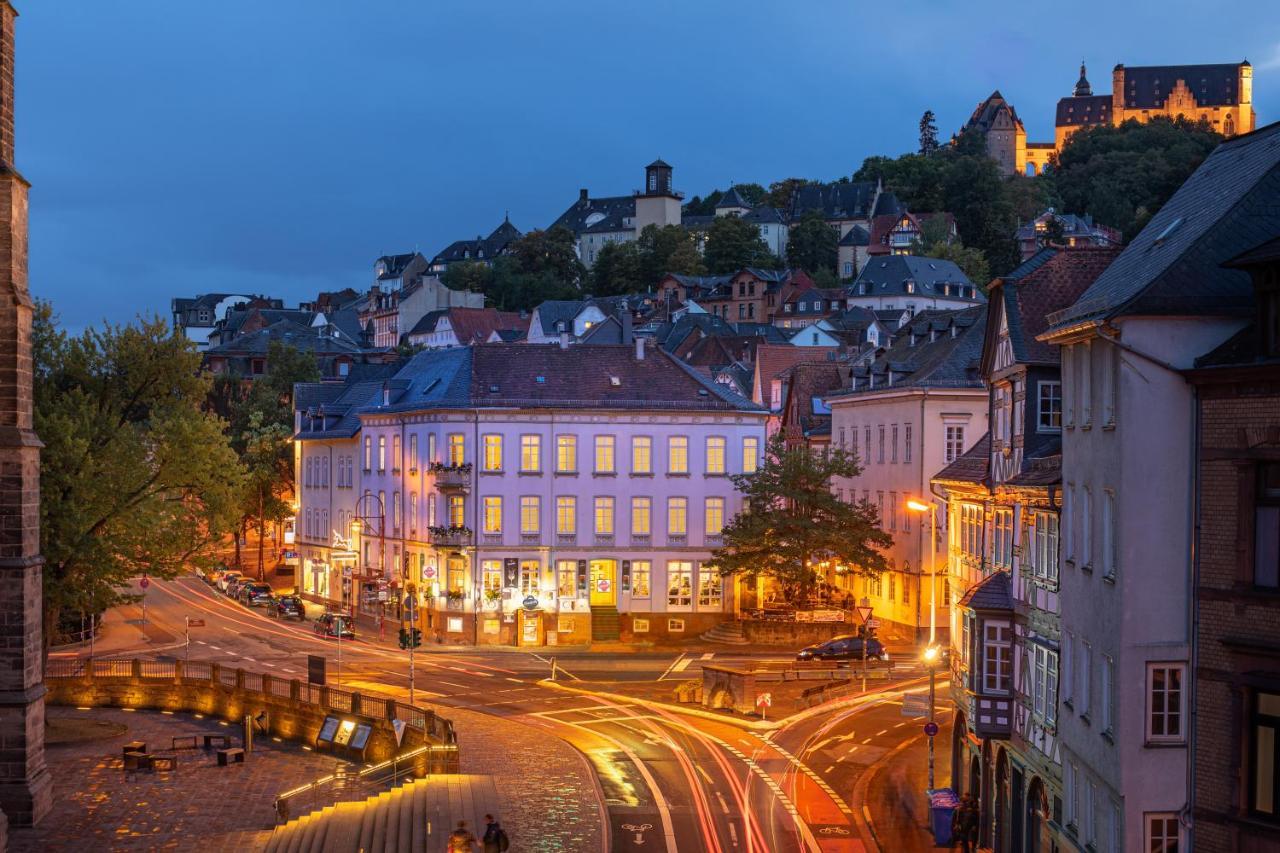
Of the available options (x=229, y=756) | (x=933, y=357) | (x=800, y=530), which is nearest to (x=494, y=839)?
(x=229, y=756)

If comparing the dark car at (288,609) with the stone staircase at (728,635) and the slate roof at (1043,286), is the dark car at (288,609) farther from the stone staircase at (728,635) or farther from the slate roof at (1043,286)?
the slate roof at (1043,286)

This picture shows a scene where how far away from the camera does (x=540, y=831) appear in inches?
1476

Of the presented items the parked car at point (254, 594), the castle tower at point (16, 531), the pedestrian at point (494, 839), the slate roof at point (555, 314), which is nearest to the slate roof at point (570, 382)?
the parked car at point (254, 594)

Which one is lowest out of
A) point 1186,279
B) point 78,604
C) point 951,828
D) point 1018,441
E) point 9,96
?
point 951,828

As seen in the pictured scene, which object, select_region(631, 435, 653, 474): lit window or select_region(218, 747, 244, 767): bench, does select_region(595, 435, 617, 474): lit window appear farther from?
select_region(218, 747, 244, 767): bench

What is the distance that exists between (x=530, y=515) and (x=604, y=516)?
3457mm

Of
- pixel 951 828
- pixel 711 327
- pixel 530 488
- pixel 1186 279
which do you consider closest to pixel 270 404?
pixel 530 488

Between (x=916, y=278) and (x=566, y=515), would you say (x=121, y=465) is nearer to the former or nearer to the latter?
(x=566, y=515)

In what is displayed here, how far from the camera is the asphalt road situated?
129 ft

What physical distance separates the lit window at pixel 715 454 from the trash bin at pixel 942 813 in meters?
37.9

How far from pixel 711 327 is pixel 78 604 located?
10687 centimetres

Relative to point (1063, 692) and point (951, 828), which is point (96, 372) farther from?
point (1063, 692)

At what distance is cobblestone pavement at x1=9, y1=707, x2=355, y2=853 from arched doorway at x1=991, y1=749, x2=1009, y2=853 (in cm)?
1727

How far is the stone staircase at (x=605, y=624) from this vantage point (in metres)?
73.8
